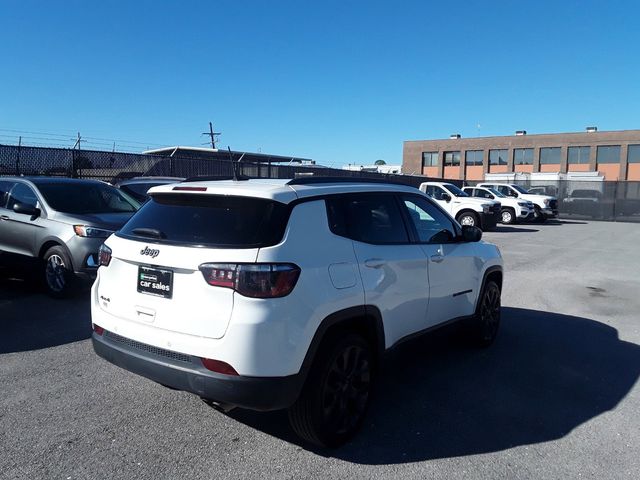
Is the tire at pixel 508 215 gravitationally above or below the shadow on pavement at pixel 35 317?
above

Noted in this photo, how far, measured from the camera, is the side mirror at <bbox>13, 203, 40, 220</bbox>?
23.8 feet

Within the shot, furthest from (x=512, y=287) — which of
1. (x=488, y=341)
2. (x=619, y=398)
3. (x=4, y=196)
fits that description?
(x=4, y=196)

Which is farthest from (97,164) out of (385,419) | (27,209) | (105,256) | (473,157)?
(473,157)

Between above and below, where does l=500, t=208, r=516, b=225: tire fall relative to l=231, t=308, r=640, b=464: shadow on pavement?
above

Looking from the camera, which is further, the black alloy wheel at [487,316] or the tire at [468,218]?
the tire at [468,218]

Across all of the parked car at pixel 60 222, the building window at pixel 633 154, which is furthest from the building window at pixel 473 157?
the parked car at pixel 60 222

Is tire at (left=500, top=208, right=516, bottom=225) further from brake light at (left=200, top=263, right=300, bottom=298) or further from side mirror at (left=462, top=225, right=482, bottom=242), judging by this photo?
brake light at (left=200, top=263, right=300, bottom=298)

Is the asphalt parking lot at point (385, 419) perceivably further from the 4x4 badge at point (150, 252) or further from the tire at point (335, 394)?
the 4x4 badge at point (150, 252)

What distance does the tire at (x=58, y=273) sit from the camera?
694cm

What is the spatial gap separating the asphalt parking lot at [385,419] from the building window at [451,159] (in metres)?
63.4

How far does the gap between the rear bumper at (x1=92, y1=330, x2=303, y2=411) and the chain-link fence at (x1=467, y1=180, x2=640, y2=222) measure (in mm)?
30201

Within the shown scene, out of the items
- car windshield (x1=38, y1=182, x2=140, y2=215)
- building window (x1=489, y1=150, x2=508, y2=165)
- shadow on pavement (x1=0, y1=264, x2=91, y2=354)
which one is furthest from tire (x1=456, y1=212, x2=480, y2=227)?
building window (x1=489, y1=150, x2=508, y2=165)

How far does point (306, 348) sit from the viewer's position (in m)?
3.10

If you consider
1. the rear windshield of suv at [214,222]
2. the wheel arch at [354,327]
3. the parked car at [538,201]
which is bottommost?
the wheel arch at [354,327]
